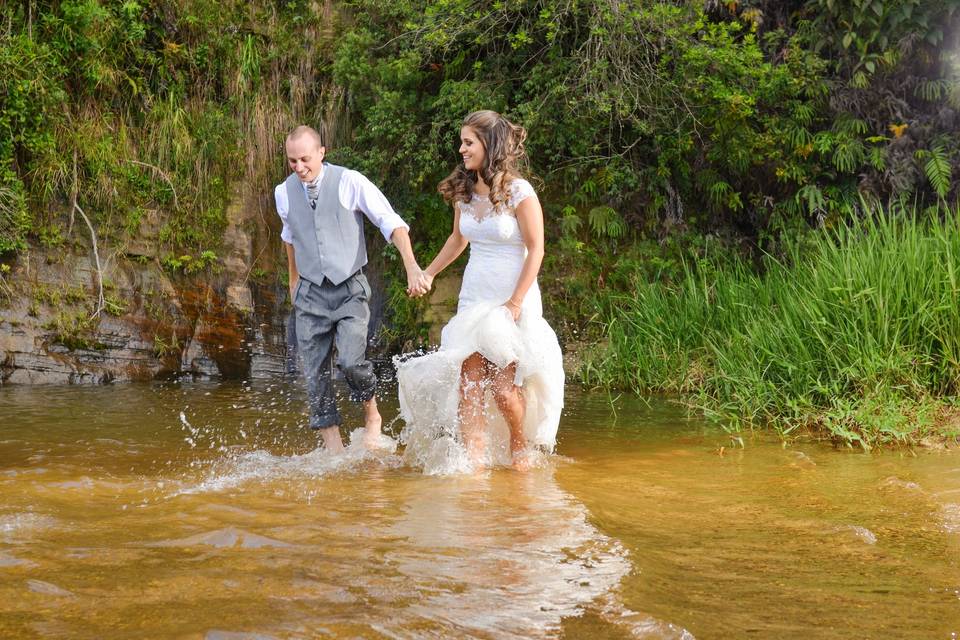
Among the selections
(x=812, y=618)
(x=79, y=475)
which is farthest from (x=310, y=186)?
(x=812, y=618)

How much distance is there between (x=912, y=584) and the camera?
3322 millimetres

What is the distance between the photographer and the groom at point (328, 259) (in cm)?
574

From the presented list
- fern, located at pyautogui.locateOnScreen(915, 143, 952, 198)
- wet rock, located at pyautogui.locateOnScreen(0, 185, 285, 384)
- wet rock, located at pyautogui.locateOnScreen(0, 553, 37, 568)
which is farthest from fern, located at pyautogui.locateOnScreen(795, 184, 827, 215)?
wet rock, located at pyautogui.locateOnScreen(0, 553, 37, 568)

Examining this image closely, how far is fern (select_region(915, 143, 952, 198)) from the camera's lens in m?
8.95

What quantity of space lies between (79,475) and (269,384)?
4648mm

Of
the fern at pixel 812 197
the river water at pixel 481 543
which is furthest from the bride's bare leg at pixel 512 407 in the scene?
the fern at pixel 812 197

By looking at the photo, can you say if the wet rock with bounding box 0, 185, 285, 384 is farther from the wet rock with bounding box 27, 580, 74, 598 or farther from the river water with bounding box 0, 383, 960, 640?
the wet rock with bounding box 27, 580, 74, 598

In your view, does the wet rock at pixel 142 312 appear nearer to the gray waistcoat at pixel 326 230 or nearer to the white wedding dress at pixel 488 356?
the gray waistcoat at pixel 326 230

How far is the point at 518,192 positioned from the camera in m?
Result: 5.35

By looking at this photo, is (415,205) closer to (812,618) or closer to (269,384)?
(269,384)

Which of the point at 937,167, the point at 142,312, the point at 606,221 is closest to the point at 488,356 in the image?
the point at 606,221

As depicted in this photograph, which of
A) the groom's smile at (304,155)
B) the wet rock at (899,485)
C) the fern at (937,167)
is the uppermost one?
the fern at (937,167)

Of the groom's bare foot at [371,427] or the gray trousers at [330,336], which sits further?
the groom's bare foot at [371,427]

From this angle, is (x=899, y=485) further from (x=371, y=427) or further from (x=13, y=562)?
(x=13, y=562)
